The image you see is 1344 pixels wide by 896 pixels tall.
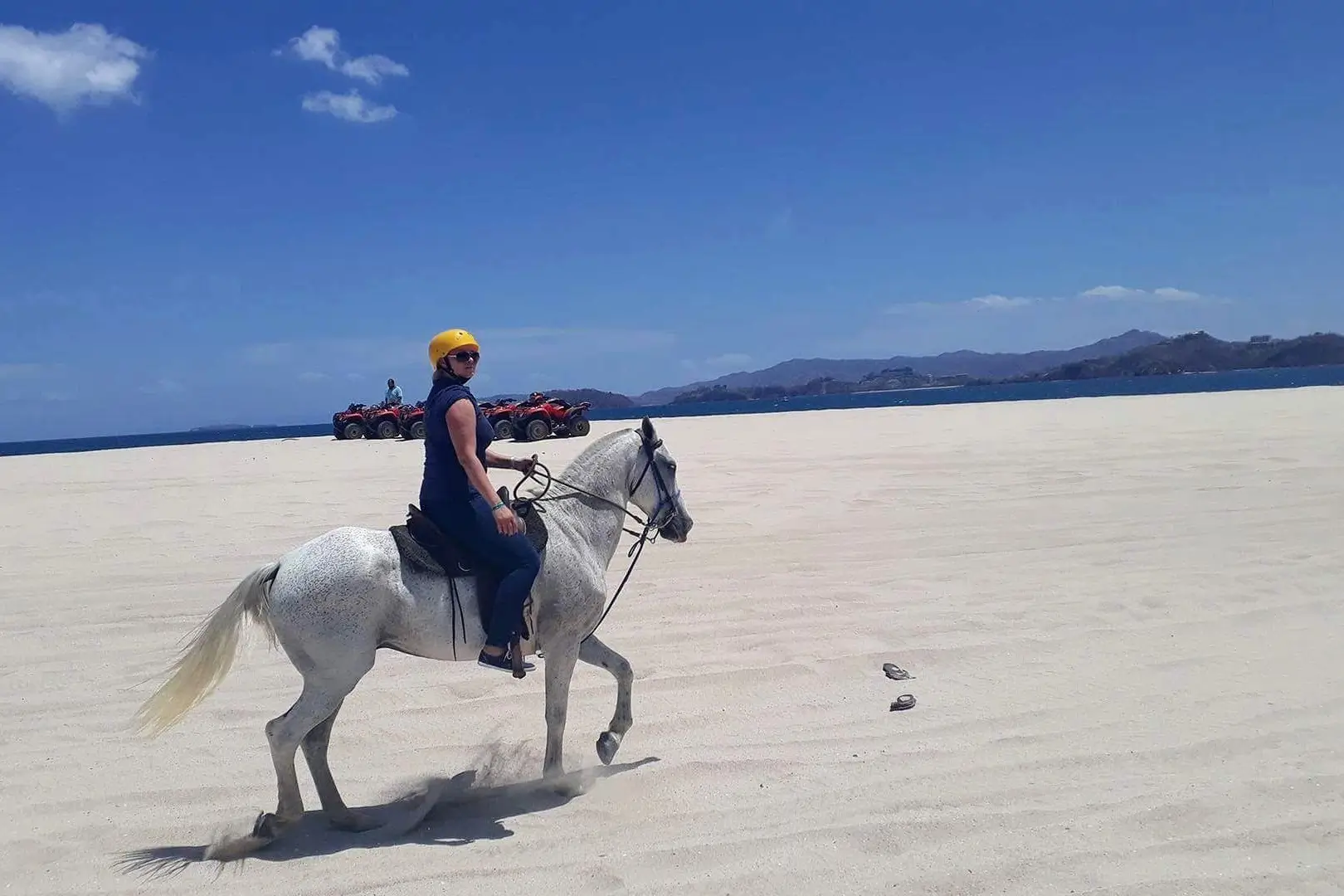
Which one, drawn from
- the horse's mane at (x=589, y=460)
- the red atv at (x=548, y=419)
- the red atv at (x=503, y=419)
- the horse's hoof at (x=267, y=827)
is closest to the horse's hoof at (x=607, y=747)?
the horse's mane at (x=589, y=460)

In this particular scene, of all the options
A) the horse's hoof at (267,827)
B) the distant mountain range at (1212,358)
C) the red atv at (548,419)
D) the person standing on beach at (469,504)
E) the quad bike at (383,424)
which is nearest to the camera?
the horse's hoof at (267,827)

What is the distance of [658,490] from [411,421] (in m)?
28.3

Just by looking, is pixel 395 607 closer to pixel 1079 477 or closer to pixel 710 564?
pixel 710 564

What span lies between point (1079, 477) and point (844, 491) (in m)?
3.74

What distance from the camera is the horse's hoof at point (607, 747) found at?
16.2 feet

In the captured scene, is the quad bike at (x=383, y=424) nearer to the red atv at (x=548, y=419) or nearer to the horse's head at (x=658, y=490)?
the red atv at (x=548, y=419)

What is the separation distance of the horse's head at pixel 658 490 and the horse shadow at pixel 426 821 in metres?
1.30

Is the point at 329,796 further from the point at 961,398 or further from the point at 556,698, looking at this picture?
the point at 961,398

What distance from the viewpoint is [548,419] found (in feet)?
98.5

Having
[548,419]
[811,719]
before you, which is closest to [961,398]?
[548,419]

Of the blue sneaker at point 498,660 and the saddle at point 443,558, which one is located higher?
the saddle at point 443,558

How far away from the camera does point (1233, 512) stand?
432 inches

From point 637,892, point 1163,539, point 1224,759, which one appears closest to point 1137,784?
point 1224,759

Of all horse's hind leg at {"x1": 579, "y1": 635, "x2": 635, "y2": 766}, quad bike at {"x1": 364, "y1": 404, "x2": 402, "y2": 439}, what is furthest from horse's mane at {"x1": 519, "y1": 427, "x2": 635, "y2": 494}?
quad bike at {"x1": 364, "y1": 404, "x2": 402, "y2": 439}
